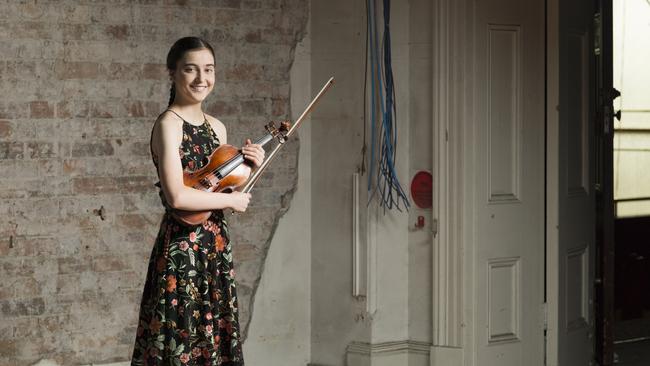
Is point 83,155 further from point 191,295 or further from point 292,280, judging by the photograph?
point 191,295

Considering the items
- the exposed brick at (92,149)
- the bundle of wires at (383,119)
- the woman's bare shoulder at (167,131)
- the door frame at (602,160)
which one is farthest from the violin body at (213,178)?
the door frame at (602,160)

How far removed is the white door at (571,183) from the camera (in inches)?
159

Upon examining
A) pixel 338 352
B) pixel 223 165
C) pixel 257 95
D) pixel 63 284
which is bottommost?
pixel 338 352

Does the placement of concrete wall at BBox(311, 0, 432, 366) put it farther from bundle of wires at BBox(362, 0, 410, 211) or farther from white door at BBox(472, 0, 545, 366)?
white door at BBox(472, 0, 545, 366)

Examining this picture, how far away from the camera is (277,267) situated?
14.1 feet

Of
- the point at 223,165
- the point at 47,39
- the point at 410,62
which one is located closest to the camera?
the point at 223,165

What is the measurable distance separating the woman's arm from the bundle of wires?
135cm

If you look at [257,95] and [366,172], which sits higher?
[257,95]

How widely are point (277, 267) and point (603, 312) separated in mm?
1342

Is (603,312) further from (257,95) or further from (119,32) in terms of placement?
(119,32)

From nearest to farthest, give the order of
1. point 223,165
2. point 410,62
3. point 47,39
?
point 223,165 → point 47,39 → point 410,62

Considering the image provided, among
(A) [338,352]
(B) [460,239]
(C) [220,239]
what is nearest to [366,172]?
(B) [460,239]

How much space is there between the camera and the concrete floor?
4512 mm

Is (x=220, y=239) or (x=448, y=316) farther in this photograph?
(x=448, y=316)
